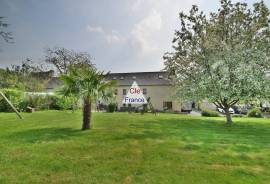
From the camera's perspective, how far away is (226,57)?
21562 mm

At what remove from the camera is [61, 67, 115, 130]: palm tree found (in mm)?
13625

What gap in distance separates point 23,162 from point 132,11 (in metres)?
11.2

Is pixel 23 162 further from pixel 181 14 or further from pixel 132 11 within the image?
pixel 181 14

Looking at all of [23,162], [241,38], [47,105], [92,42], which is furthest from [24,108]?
[23,162]

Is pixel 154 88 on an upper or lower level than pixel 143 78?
lower

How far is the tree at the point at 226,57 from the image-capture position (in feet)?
68.2

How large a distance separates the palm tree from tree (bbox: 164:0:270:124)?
10.4 m

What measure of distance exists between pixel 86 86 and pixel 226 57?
1219cm

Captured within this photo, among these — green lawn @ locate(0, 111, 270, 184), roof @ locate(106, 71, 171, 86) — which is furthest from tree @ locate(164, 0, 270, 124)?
roof @ locate(106, 71, 171, 86)

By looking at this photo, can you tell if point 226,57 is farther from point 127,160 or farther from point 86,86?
point 127,160

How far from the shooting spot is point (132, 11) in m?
16.6

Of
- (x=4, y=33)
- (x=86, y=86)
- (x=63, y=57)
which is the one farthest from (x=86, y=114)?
(x=63, y=57)

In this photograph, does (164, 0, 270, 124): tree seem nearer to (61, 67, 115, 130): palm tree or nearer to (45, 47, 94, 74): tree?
(61, 67, 115, 130): palm tree

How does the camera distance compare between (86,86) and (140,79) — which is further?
(140,79)
